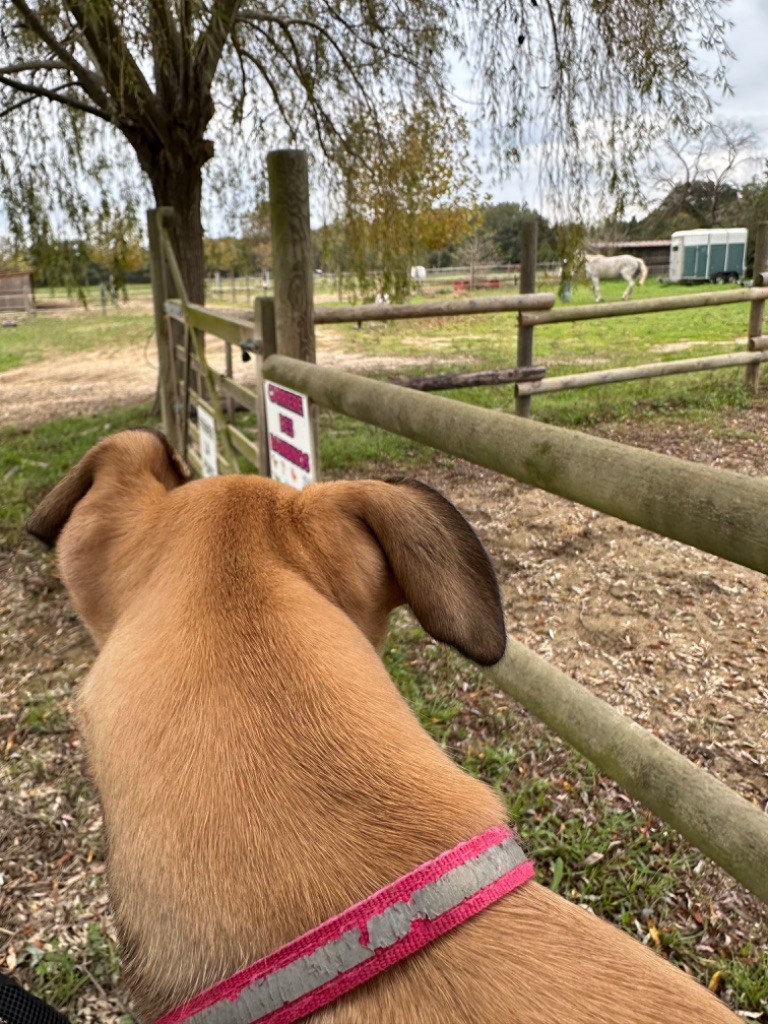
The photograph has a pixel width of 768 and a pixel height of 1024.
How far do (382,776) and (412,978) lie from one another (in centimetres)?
19

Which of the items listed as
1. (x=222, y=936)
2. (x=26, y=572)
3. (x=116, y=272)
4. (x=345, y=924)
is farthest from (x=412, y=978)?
(x=116, y=272)

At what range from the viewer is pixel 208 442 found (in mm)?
4852

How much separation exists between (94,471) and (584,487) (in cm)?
87

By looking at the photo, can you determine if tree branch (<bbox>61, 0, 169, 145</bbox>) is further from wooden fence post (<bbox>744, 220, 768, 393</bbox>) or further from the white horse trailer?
wooden fence post (<bbox>744, 220, 768, 393</bbox>)

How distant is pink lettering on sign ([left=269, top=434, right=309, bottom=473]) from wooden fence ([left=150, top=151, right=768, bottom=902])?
262 mm

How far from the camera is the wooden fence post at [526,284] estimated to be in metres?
7.45

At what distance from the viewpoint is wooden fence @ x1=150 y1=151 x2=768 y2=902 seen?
1.17m

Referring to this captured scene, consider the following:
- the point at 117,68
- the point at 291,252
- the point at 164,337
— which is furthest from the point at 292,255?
the point at 164,337

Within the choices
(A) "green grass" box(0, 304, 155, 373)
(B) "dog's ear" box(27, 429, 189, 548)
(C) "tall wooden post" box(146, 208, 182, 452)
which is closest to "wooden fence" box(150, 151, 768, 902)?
(B) "dog's ear" box(27, 429, 189, 548)

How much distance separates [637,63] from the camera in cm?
424

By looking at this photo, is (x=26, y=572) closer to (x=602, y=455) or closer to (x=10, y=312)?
(x=602, y=455)

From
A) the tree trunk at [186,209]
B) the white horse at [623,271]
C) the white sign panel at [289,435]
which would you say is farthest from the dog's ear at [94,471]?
the white horse at [623,271]

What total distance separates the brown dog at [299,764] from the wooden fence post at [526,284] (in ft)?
21.8

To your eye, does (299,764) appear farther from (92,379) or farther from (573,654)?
(92,379)
